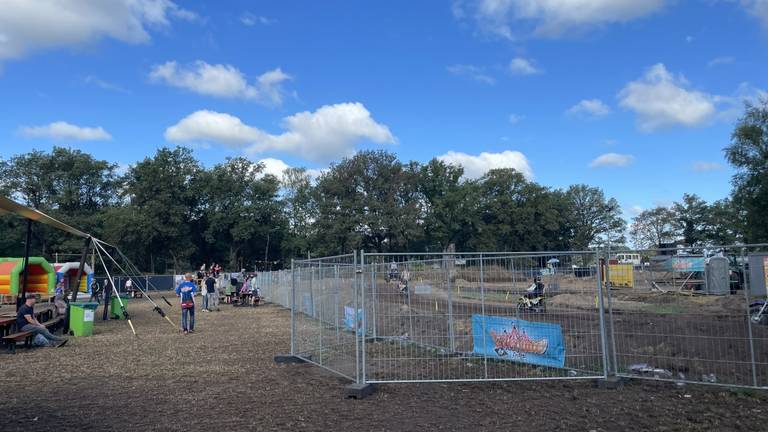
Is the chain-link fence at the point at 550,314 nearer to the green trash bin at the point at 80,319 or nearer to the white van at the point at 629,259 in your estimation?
the white van at the point at 629,259

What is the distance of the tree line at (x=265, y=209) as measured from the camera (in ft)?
220

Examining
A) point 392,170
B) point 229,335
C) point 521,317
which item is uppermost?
point 392,170

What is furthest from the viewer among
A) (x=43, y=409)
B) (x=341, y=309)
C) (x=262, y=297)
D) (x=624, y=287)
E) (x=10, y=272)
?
(x=262, y=297)

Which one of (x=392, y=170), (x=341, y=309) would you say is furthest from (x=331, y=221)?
(x=341, y=309)

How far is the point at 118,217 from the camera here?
64.4 m

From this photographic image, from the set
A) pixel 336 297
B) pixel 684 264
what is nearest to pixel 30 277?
pixel 336 297

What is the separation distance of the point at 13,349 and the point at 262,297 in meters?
20.7

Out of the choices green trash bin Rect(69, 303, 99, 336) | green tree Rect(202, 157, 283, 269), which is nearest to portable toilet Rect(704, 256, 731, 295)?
green trash bin Rect(69, 303, 99, 336)

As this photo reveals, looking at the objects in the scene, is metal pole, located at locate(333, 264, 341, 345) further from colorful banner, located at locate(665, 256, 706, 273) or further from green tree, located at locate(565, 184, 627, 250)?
green tree, located at locate(565, 184, 627, 250)

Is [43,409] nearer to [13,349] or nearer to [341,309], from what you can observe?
[341,309]

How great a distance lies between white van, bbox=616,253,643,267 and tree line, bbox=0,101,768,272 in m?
61.0

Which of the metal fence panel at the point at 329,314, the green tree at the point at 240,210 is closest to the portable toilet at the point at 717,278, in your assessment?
the metal fence panel at the point at 329,314

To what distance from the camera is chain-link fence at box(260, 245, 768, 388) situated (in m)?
7.94

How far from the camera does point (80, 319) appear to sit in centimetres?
1619
